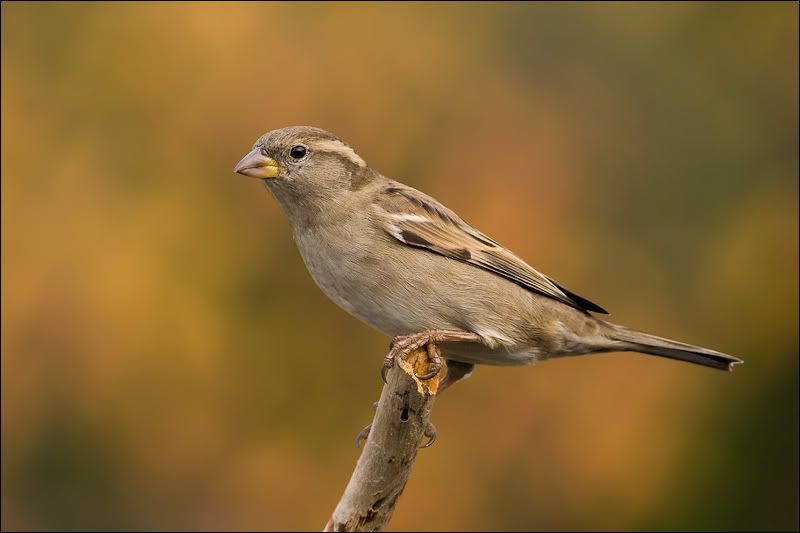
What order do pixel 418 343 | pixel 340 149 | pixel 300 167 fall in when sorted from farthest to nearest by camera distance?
pixel 340 149, pixel 300 167, pixel 418 343

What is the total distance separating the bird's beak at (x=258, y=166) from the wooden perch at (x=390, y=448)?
3.20 feet

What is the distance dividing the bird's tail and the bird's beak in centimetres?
162

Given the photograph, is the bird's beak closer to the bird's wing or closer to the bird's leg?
the bird's wing

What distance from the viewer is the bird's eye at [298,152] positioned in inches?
144

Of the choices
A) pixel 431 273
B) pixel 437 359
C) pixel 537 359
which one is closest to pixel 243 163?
pixel 431 273

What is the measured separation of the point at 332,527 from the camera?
3.56 metres

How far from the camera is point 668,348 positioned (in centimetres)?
379

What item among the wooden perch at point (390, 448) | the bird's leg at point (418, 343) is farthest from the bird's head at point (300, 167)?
the wooden perch at point (390, 448)

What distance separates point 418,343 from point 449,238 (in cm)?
59

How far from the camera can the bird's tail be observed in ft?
12.2

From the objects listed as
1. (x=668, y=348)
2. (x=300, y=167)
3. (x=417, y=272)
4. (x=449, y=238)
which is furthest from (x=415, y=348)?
(x=668, y=348)

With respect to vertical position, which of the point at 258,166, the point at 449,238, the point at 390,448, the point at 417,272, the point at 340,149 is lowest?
the point at 390,448

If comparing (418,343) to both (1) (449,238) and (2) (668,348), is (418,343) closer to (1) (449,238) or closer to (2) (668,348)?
(1) (449,238)

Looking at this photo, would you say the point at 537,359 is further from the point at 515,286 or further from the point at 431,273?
the point at 431,273
